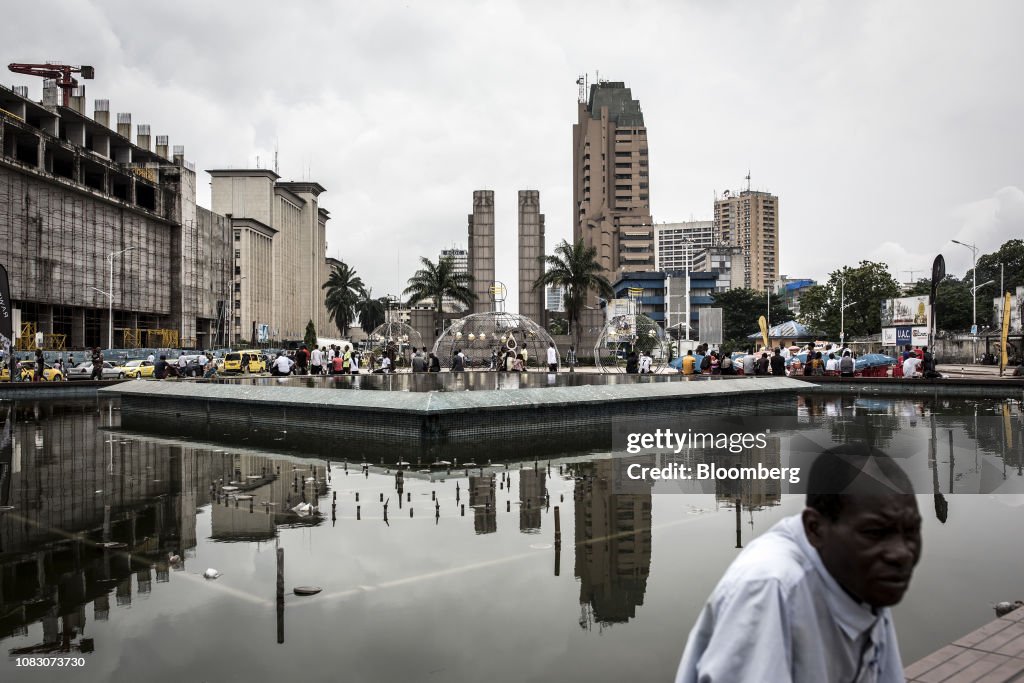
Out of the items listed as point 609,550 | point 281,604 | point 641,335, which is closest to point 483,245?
point 641,335

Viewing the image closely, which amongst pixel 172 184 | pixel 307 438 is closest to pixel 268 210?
pixel 172 184

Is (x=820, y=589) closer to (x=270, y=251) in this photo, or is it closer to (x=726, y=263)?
(x=270, y=251)

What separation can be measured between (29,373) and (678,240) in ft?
552

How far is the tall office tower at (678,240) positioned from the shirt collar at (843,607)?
579 ft

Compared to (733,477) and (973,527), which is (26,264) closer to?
(733,477)

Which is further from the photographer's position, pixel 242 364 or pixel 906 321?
pixel 906 321

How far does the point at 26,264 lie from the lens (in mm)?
45000

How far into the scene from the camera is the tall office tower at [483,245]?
191 ft

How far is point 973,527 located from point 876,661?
7.25m

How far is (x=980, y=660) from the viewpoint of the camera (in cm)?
399

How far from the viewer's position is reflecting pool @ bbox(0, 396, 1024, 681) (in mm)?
4715

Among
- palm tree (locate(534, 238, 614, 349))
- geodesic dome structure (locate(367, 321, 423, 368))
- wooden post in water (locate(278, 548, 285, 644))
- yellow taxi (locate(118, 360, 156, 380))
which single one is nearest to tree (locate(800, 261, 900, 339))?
palm tree (locate(534, 238, 614, 349))

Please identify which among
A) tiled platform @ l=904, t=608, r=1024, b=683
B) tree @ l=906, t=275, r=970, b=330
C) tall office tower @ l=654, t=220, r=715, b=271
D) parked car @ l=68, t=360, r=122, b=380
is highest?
tall office tower @ l=654, t=220, r=715, b=271

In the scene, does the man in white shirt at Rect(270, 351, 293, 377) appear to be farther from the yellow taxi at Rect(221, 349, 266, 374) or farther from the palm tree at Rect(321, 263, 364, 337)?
the palm tree at Rect(321, 263, 364, 337)
